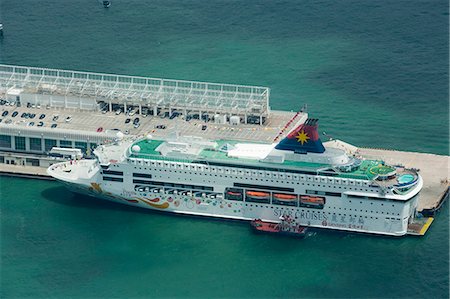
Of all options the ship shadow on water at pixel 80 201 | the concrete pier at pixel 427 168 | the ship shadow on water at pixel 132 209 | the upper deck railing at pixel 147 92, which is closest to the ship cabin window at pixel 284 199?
the ship shadow on water at pixel 132 209

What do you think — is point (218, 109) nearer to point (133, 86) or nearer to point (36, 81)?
point (133, 86)

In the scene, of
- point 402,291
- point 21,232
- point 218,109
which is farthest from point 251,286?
point 218,109

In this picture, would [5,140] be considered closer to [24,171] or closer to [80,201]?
[24,171]

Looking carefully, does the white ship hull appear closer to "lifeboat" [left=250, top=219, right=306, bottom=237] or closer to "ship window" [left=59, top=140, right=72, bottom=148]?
"lifeboat" [left=250, top=219, right=306, bottom=237]

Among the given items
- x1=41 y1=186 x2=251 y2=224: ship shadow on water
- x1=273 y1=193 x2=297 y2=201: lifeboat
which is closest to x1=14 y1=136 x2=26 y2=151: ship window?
x1=41 y1=186 x2=251 y2=224: ship shadow on water

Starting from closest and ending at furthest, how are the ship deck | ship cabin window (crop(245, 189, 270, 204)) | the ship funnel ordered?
the ship deck → the ship funnel → ship cabin window (crop(245, 189, 270, 204))

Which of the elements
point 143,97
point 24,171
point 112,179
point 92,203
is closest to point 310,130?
point 112,179

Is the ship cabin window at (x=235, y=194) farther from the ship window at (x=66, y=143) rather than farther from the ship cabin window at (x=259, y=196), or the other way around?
the ship window at (x=66, y=143)
